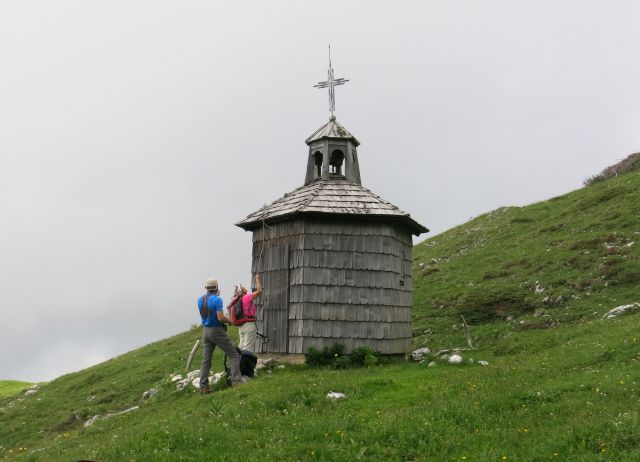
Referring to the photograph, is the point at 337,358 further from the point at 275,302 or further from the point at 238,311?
the point at 238,311

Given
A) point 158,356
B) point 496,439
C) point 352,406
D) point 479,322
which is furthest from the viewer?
point 158,356

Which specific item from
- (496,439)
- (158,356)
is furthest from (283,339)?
(158,356)

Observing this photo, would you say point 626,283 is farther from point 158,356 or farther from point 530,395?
point 158,356

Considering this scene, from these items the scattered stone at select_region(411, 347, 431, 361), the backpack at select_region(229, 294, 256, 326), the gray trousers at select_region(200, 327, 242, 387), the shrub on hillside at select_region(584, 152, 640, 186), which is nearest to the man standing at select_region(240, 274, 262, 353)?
the backpack at select_region(229, 294, 256, 326)

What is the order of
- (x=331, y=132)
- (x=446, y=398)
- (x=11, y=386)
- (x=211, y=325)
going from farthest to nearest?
1. (x=11, y=386)
2. (x=331, y=132)
3. (x=211, y=325)
4. (x=446, y=398)

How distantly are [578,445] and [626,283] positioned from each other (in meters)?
18.5

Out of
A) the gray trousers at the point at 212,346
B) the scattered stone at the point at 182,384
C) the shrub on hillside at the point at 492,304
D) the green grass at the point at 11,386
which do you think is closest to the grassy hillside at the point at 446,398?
the shrub on hillside at the point at 492,304

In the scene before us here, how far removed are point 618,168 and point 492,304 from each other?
28782 millimetres

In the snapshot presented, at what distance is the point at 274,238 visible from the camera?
21859mm

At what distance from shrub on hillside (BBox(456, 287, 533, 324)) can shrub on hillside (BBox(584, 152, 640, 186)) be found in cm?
2523

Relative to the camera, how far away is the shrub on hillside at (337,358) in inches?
778

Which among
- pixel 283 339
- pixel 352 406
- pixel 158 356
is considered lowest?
pixel 352 406

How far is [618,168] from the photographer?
50.8 metres

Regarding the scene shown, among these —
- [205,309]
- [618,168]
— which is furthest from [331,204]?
[618,168]
